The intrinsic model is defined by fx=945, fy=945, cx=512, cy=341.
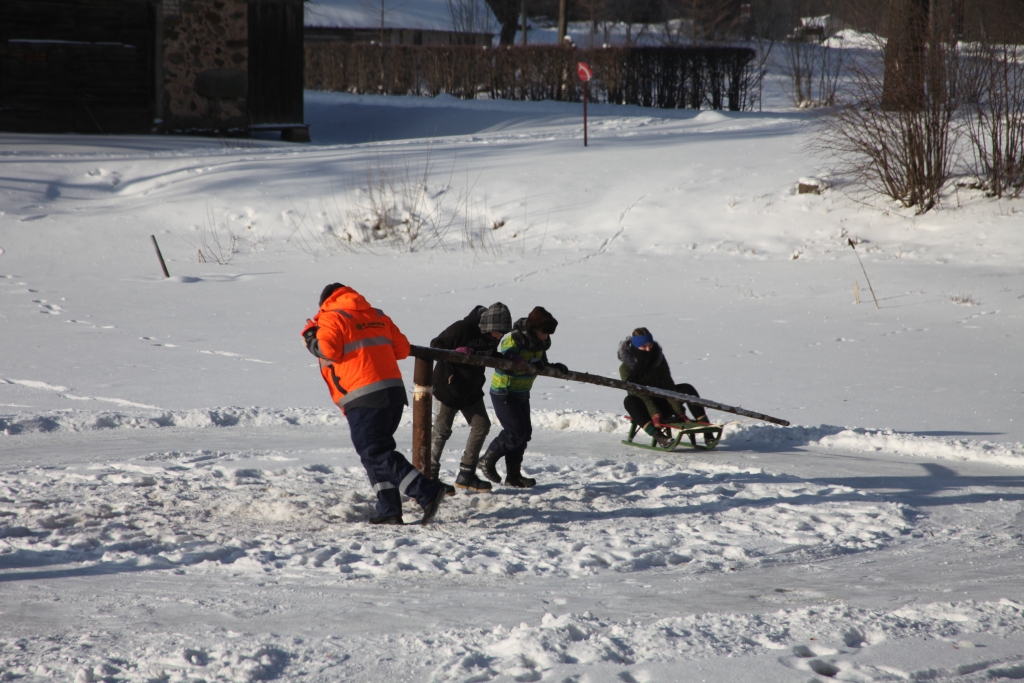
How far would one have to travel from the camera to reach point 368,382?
208 inches

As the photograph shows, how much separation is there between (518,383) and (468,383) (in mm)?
339

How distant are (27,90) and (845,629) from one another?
2312cm

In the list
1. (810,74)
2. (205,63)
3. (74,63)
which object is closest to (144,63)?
(205,63)

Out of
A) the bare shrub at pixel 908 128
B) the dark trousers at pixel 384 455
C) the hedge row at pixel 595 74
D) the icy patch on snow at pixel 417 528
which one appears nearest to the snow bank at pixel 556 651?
the icy patch on snow at pixel 417 528

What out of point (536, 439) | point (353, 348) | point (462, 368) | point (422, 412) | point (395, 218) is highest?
point (395, 218)

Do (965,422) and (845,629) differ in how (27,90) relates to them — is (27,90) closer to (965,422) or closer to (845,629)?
(965,422)

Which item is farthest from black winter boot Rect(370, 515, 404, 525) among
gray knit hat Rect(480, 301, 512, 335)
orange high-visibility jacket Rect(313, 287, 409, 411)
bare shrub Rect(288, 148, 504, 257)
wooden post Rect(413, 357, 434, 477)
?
bare shrub Rect(288, 148, 504, 257)

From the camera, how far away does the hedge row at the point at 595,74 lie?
29219 millimetres

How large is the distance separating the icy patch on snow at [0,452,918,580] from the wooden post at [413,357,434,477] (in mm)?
314

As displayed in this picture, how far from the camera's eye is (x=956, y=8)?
1517 centimetres

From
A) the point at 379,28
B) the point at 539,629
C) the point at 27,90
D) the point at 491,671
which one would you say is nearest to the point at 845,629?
the point at 539,629

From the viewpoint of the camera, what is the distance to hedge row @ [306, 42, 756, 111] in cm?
2922

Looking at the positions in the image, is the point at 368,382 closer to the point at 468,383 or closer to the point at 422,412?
the point at 422,412

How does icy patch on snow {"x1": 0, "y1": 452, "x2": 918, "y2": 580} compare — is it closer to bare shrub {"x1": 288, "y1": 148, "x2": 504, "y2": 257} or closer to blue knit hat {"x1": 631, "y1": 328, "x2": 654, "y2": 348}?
blue knit hat {"x1": 631, "y1": 328, "x2": 654, "y2": 348}
